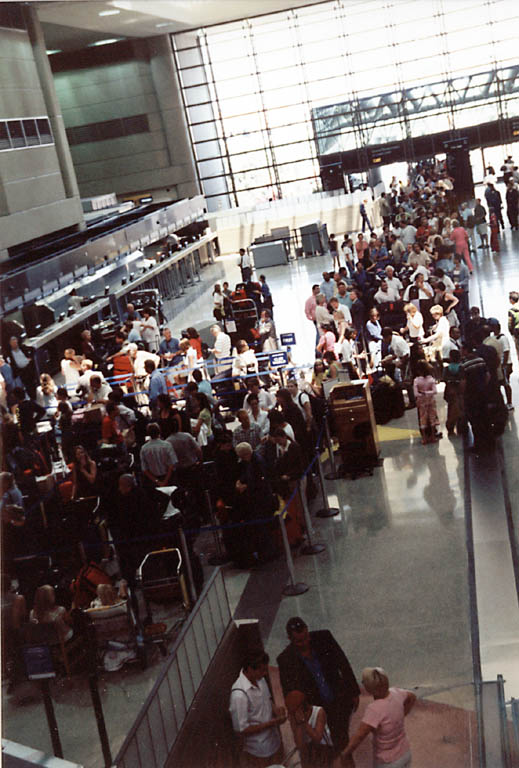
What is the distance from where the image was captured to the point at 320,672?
5551 mm

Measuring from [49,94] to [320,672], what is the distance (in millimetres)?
26187

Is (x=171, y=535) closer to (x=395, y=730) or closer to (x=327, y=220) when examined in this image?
(x=395, y=730)

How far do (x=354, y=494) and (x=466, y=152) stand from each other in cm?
2751

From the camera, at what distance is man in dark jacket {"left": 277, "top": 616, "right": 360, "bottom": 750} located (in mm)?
5438

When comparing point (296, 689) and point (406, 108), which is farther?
point (406, 108)

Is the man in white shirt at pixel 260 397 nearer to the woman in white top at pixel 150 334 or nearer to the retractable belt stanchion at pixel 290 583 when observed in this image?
the retractable belt stanchion at pixel 290 583

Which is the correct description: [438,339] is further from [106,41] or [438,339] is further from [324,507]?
[106,41]

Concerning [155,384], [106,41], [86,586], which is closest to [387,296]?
[155,384]

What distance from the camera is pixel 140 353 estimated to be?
→ 1512cm

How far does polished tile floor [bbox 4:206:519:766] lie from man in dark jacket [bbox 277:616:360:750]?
87 cm

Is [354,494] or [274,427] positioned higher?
[274,427]

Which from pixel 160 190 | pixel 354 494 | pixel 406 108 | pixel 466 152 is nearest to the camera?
pixel 354 494

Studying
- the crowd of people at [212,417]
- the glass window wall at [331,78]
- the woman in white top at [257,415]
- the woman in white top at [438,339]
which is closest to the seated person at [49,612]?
the crowd of people at [212,417]

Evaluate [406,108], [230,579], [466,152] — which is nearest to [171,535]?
[230,579]
